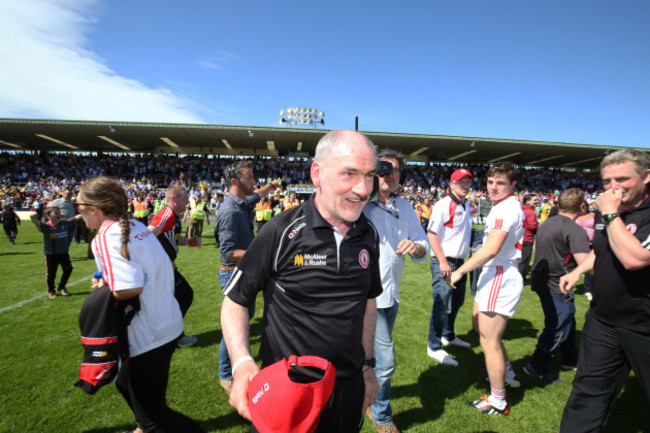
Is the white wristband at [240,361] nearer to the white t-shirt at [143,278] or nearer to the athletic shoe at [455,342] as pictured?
the white t-shirt at [143,278]

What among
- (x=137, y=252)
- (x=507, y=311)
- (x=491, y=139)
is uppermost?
(x=491, y=139)

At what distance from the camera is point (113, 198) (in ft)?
7.32

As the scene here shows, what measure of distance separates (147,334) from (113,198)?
99cm

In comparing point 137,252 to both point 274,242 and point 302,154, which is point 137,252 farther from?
point 302,154

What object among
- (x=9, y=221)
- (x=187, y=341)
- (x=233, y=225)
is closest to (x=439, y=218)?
(x=233, y=225)

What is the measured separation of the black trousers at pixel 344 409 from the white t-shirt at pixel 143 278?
3.38 feet

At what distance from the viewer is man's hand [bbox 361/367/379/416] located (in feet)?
5.71

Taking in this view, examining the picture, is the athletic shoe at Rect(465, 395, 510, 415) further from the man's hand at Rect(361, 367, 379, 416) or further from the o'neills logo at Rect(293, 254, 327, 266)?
the o'neills logo at Rect(293, 254, 327, 266)

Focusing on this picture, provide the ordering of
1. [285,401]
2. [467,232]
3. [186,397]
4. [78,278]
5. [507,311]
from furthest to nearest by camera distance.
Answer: [78,278], [467,232], [186,397], [507,311], [285,401]

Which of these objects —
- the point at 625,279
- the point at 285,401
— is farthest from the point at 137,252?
the point at 625,279

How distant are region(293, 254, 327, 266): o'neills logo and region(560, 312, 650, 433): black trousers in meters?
2.29

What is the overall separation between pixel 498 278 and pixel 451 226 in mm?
1269

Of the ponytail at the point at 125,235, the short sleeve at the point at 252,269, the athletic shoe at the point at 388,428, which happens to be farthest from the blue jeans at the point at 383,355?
the ponytail at the point at 125,235

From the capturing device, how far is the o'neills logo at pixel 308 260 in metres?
1.58
